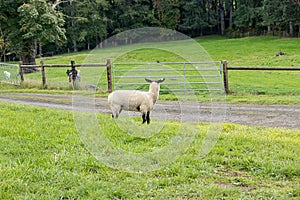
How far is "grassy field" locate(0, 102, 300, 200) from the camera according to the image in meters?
4.04

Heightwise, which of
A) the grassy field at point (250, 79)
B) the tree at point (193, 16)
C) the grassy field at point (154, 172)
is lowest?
the grassy field at point (154, 172)

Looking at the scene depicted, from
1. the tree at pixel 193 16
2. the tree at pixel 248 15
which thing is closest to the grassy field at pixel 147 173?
the tree at pixel 248 15

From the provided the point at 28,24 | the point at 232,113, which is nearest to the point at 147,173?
the point at 232,113

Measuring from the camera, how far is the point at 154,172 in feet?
15.4

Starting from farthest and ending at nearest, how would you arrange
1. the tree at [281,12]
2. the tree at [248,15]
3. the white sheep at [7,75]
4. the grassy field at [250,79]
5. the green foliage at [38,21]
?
the tree at [248,15]
the tree at [281,12]
the green foliage at [38,21]
the white sheep at [7,75]
the grassy field at [250,79]

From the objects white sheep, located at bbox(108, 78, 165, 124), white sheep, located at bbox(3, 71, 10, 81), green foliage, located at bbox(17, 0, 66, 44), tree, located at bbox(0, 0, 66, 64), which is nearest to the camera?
white sheep, located at bbox(108, 78, 165, 124)

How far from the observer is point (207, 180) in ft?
14.3

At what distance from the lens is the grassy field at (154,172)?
4.04 m

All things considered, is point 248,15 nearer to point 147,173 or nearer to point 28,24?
point 28,24

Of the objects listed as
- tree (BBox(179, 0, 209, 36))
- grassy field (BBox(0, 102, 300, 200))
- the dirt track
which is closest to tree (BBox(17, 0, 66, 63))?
the dirt track

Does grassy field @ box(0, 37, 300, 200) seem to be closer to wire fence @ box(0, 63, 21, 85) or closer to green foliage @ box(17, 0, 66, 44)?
wire fence @ box(0, 63, 21, 85)

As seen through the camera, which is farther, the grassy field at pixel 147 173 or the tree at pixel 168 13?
the tree at pixel 168 13

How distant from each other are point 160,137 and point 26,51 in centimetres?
2146

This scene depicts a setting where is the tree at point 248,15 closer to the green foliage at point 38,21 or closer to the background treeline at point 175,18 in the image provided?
the background treeline at point 175,18
